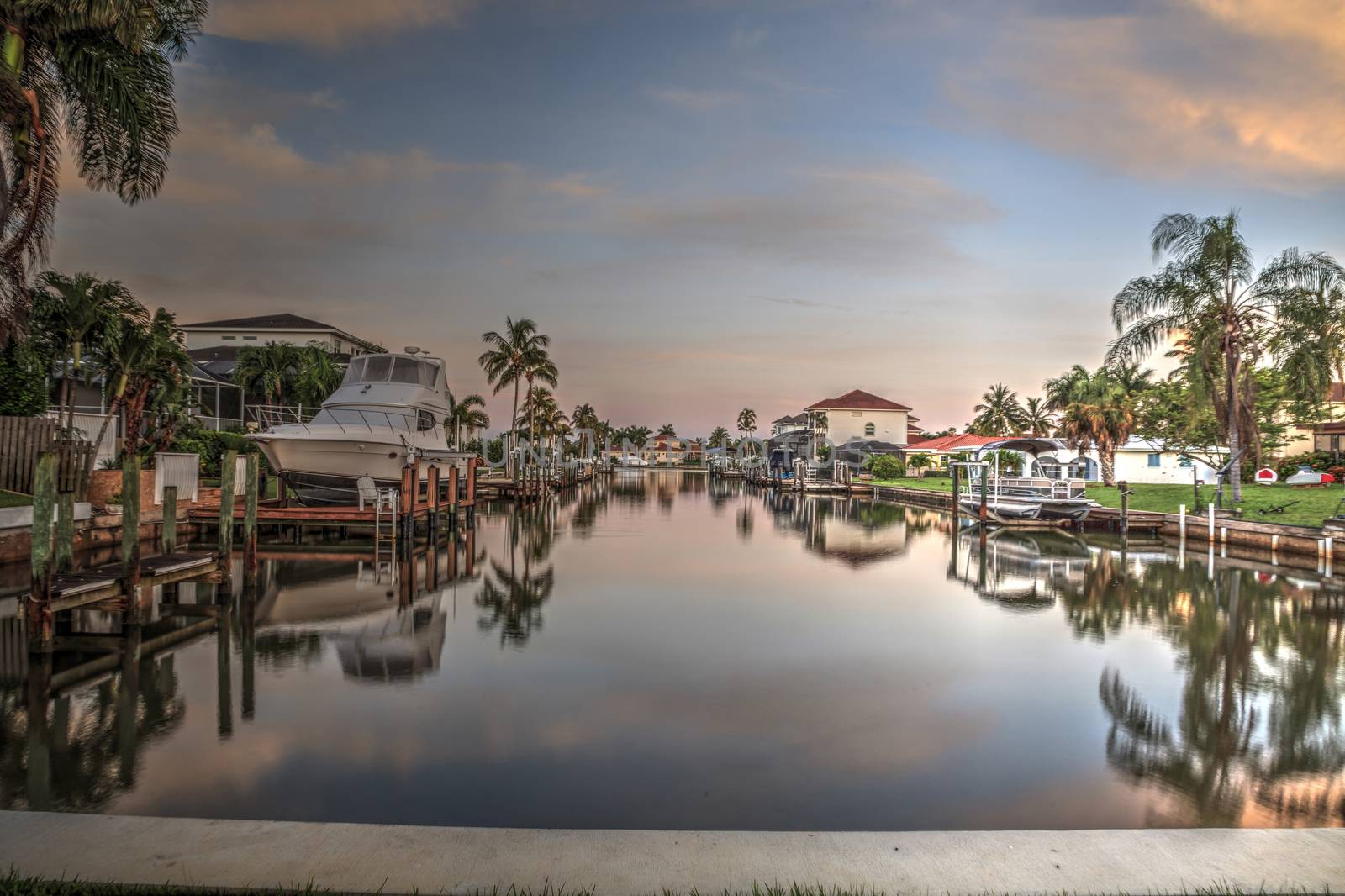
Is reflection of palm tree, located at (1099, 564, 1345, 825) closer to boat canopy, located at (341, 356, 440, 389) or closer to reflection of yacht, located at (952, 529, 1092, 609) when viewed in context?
reflection of yacht, located at (952, 529, 1092, 609)

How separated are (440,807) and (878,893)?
3515 millimetres

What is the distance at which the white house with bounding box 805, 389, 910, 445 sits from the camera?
93.4m

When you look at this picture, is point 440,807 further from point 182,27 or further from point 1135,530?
point 1135,530

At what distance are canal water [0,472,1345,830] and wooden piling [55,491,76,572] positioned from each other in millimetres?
1011

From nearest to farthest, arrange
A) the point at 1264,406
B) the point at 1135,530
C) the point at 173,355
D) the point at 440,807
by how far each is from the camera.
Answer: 1. the point at 440,807
2. the point at 173,355
3. the point at 1135,530
4. the point at 1264,406

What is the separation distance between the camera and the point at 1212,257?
26.6 meters

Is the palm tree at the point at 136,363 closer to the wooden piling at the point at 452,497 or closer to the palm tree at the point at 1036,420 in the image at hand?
the wooden piling at the point at 452,497

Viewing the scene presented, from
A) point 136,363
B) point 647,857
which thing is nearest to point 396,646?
point 647,857

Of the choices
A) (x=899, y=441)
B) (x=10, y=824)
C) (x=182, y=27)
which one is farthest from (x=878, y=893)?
(x=899, y=441)

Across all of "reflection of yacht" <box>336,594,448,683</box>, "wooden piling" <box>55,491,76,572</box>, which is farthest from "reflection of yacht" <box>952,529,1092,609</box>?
"wooden piling" <box>55,491,76,572</box>

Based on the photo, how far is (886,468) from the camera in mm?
63781

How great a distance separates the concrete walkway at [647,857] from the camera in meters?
4.22

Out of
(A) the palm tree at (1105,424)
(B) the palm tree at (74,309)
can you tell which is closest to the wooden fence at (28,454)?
(B) the palm tree at (74,309)

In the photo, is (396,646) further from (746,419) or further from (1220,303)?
(746,419)
